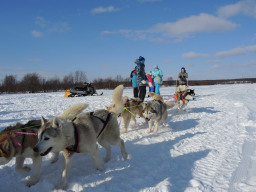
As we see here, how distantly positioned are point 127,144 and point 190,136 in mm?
1620

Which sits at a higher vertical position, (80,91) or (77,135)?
(80,91)

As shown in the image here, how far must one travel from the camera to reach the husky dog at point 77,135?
2.16 m

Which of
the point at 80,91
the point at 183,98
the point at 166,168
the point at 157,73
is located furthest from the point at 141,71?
the point at 80,91

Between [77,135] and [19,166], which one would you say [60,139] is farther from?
[19,166]

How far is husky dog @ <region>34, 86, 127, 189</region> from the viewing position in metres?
2.16

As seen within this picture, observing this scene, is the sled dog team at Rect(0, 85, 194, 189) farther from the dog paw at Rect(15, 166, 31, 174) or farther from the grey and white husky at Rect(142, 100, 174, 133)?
the grey and white husky at Rect(142, 100, 174, 133)

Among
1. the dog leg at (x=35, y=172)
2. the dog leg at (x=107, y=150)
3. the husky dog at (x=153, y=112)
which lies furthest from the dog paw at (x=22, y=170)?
the husky dog at (x=153, y=112)

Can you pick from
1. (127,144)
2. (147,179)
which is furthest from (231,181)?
(127,144)

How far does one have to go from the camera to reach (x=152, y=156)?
3234mm

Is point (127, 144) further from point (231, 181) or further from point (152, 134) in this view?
point (231, 181)

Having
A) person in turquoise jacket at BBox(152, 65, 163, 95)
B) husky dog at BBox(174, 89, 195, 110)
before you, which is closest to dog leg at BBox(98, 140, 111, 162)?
husky dog at BBox(174, 89, 195, 110)

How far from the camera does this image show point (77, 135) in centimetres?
241

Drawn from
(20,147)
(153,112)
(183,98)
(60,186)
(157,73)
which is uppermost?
(157,73)

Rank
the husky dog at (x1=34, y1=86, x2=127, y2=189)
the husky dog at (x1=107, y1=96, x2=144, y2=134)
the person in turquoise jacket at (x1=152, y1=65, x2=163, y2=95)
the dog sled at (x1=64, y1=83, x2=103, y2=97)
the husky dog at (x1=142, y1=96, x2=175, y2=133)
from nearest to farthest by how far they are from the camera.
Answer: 1. the husky dog at (x1=34, y1=86, x2=127, y2=189)
2. the husky dog at (x1=142, y1=96, x2=175, y2=133)
3. the husky dog at (x1=107, y1=96, x2=144, y2=134)
4. the person in turquoise jacket at (x1=152, y1=65, x2=163, y2=95)
5. the dog sled at (x1=64, y1=83, x2=103, y2=97)
